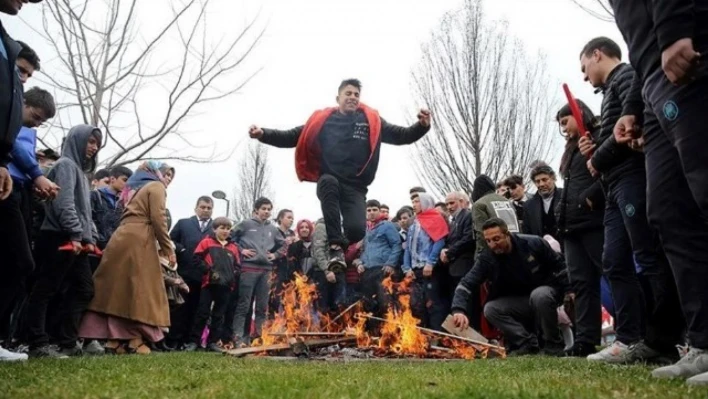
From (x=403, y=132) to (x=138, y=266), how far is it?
362 cm

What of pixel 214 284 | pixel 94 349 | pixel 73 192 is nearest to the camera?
pixel 73 192

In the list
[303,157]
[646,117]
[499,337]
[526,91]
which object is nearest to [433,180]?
[526,91]

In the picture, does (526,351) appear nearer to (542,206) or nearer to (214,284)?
(542,206)

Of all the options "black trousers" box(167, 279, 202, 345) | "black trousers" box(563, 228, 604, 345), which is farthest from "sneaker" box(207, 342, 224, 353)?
"black trousers" box(563, 228, 604, 345)

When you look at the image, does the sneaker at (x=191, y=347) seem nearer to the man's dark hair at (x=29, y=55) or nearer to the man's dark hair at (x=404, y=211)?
the man's dark hair at (x=404, y=211)

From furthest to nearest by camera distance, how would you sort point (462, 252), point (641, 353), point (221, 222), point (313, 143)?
point (221, 222) < point (462, 252) < point (313, 143) < point (641, 353)

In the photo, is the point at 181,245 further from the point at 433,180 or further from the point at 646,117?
the point at 433,180

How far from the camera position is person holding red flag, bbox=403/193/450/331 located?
9391mm

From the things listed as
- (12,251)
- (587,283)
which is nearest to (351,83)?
(587,283)

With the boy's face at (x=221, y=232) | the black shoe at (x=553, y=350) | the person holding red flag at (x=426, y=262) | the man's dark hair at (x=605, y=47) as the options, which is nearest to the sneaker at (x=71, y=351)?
the boy's face at (x=221, y=232)

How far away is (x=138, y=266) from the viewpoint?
7.87 meters

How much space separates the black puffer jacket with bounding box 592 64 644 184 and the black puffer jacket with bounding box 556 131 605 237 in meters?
0.90

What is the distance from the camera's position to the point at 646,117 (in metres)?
3.56

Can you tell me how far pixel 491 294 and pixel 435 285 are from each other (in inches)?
68.7
